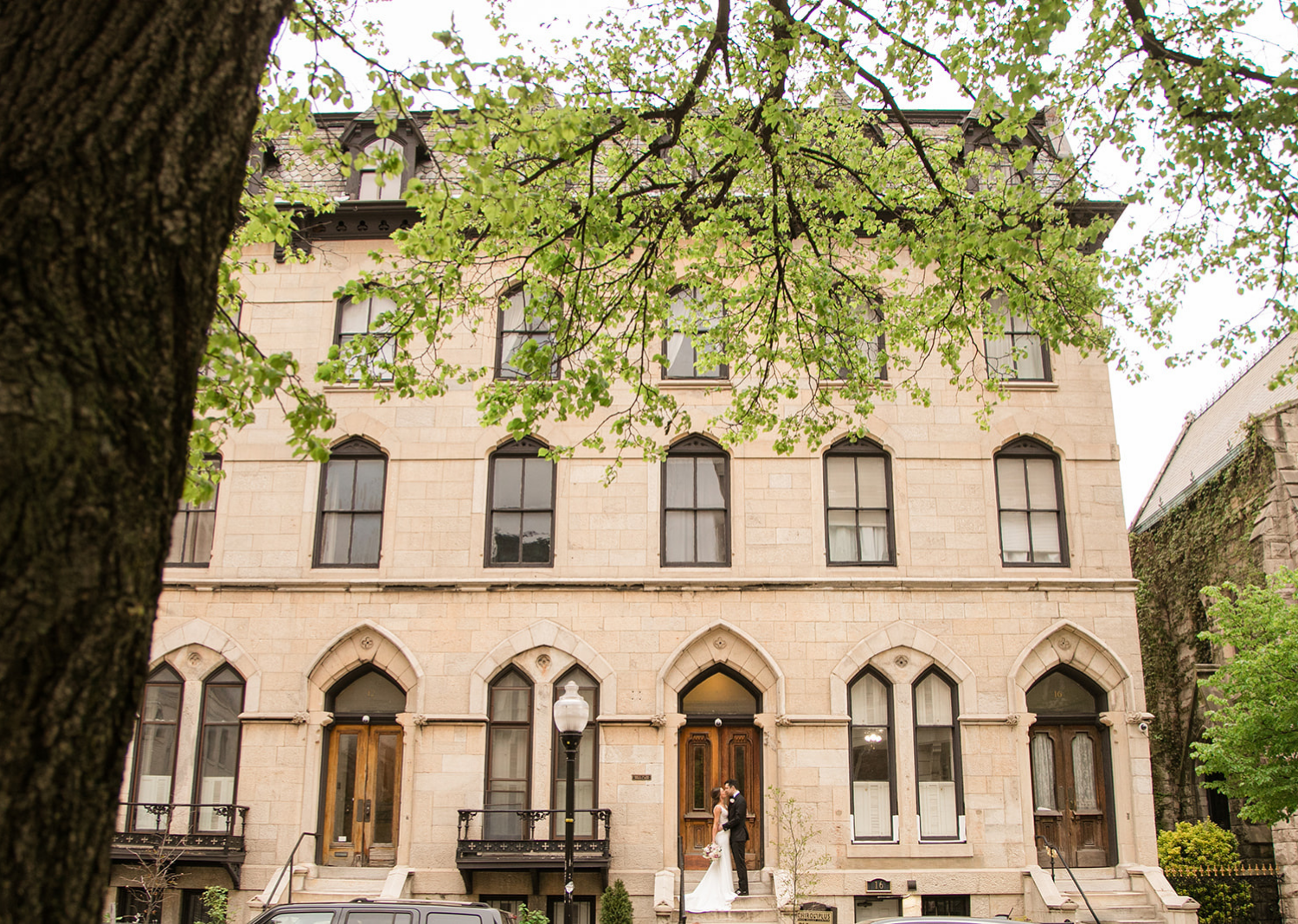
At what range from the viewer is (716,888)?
Answer: 1636 centimetres

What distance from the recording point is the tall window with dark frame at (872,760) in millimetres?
17594

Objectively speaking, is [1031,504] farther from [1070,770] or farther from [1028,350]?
[1070,770]

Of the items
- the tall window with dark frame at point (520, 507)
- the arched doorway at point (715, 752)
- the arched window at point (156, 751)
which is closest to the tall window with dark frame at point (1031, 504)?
the arched doorway at point (715, 752)

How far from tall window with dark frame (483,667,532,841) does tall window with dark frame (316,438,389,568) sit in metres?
3.28

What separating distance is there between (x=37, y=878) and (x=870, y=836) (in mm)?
16581

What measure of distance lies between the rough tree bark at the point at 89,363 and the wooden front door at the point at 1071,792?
17.4m

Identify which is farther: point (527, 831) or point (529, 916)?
point (527, 831)

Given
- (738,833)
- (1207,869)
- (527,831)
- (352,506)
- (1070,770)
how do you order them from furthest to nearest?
(352,506) → (1207,869) → (1070,770) → (527,831) → (738,833)

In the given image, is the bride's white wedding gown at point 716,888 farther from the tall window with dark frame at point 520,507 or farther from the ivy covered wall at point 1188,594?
the ivy covered wall at point 1188,594

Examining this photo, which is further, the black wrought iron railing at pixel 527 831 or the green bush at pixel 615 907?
the black wrought iron railing at pixel 527 831

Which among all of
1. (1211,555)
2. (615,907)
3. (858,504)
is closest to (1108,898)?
(858,504)

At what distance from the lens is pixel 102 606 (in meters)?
2.88

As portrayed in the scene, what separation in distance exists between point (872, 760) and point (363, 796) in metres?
8.62

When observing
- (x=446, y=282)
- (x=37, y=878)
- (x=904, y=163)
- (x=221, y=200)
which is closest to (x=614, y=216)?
(x=446, y=282)
